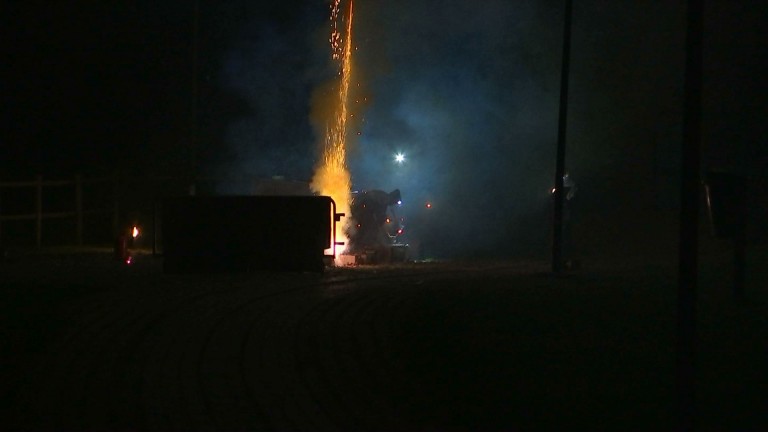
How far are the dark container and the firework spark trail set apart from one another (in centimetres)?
1010

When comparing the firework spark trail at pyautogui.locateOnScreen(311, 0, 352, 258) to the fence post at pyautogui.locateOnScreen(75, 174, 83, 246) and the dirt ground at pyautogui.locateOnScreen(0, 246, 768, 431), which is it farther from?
the dirt ground at pyautogui.locateOnScreen(0, 246, 768, 431)

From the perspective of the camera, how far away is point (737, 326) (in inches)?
703

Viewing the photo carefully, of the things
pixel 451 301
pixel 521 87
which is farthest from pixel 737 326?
pixel 521 87

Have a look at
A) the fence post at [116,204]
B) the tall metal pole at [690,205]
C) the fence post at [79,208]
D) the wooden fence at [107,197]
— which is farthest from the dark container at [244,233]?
the tall metal pole at [690,205]

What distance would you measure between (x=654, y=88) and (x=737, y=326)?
114 ft

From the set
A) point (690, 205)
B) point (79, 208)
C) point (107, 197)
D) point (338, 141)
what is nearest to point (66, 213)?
point (79, 208)

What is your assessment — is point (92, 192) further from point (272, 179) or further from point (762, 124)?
point (762, 124)

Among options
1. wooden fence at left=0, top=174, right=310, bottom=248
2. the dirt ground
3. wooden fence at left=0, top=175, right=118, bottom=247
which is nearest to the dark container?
the dirt ground

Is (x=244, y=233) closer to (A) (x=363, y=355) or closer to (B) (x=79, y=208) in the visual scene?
(A) (x=363, y=355)

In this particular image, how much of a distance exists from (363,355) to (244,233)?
11506mm

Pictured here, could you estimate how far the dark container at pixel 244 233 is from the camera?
25.6 metres

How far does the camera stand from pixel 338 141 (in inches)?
1735

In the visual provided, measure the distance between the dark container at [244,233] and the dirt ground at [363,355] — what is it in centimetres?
97

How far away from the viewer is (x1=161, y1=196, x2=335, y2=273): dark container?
84.1ft
